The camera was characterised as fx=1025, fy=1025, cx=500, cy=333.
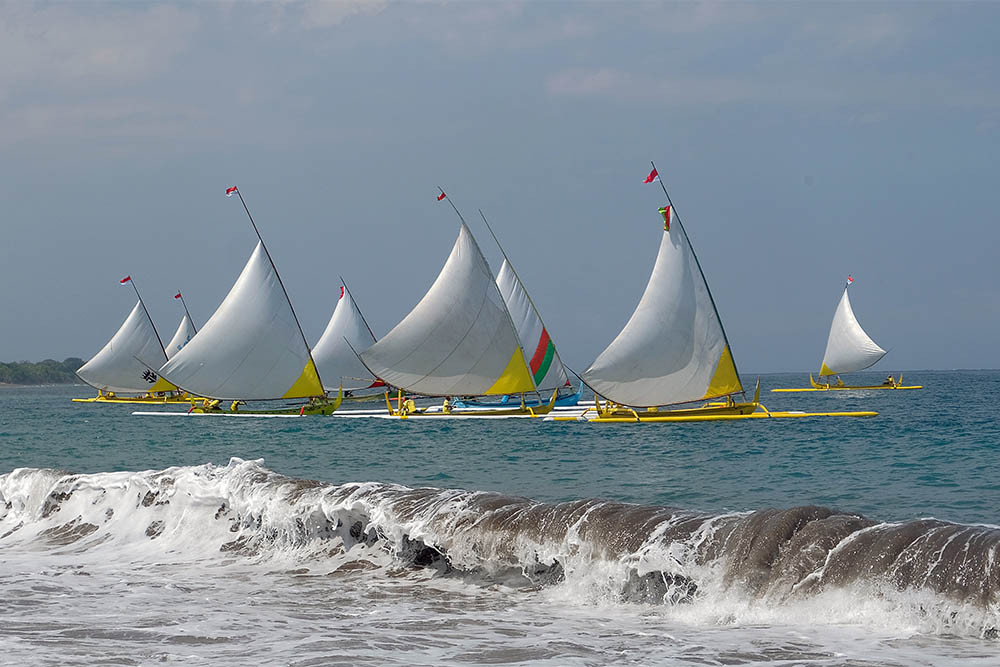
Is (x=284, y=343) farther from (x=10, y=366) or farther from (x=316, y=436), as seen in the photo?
(x=10, y=366)

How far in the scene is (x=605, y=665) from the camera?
21.2 ft

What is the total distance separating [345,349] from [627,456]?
49.8 metres

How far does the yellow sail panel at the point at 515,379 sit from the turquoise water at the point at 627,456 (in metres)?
3.74

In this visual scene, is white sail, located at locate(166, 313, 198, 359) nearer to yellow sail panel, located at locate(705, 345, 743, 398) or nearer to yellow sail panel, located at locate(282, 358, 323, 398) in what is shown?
yellow sail panel, located at locate(282, 358, 323, 398)

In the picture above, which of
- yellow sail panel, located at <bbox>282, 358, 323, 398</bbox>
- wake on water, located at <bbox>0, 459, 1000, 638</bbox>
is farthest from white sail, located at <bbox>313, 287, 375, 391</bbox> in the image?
wake on water, located at <bbox>0, 459, 1000, 638</bbox>

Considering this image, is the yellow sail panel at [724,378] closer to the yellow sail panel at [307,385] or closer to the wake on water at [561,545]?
the yellow sail panel at [307,385]

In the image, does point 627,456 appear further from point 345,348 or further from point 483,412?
point 345,348

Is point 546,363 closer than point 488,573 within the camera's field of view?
No

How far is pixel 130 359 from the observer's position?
76188mm

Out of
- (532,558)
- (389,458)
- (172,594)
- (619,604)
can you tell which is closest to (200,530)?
(172,594)

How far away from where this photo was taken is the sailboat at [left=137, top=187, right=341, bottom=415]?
160 ft

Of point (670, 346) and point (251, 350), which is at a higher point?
point (251, 350)

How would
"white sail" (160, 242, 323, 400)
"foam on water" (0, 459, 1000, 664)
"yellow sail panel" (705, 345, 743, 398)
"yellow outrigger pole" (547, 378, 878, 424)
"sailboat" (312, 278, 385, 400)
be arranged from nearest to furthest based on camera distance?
"foam on water" (0, 459, 1000, 664)
"yellow outrigger pole" (547, 378, 878, 424)
"yellow sail panel" (705, 345, 743, 398)
"white sail" (160, 242, 323, 400)
"sailboat" (312, 278, 385, 400)

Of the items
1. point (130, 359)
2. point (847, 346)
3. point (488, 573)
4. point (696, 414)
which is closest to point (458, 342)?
point (696, 414)
